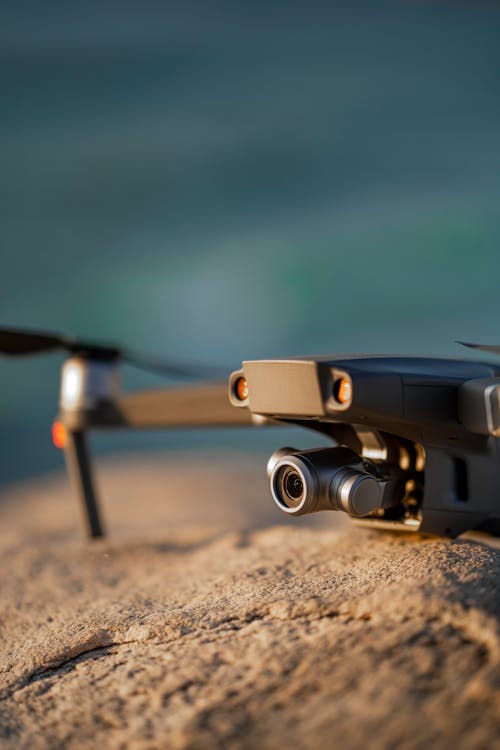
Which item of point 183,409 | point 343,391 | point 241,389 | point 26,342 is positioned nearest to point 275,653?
point 343,391

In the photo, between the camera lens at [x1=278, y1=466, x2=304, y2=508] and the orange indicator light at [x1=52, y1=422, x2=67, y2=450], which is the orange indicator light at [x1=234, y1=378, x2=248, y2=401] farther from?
the orange indicator light at [x1=52, y1=422, x2=67, y2=450]

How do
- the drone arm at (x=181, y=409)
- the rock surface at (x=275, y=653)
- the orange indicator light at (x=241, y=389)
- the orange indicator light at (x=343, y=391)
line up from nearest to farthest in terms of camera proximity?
the rock surface at (x=275, y=653)
the orange indicator light at (x=343, y=391)
the orange indicator light at (x=241, y=389)
the drone arm at (x=181, y=409)

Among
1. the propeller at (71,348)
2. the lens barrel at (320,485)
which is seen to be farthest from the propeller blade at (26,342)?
the lens barrel at (320,485)

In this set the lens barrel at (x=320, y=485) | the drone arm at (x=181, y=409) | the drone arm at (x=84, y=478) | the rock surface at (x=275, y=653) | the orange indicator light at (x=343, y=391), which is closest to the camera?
the rock surface at (x=275, y=653)

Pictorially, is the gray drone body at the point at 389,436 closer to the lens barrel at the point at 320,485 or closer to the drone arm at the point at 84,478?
the lens barrel at the point at 320,485

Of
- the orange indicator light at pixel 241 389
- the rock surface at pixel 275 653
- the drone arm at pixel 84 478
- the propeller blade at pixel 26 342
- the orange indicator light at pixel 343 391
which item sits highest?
the propeller blade at pixel 26 342

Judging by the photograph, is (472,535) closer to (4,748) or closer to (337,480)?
(337,480)

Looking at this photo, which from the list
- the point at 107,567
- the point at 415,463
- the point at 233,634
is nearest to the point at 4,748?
the point at 233,634
